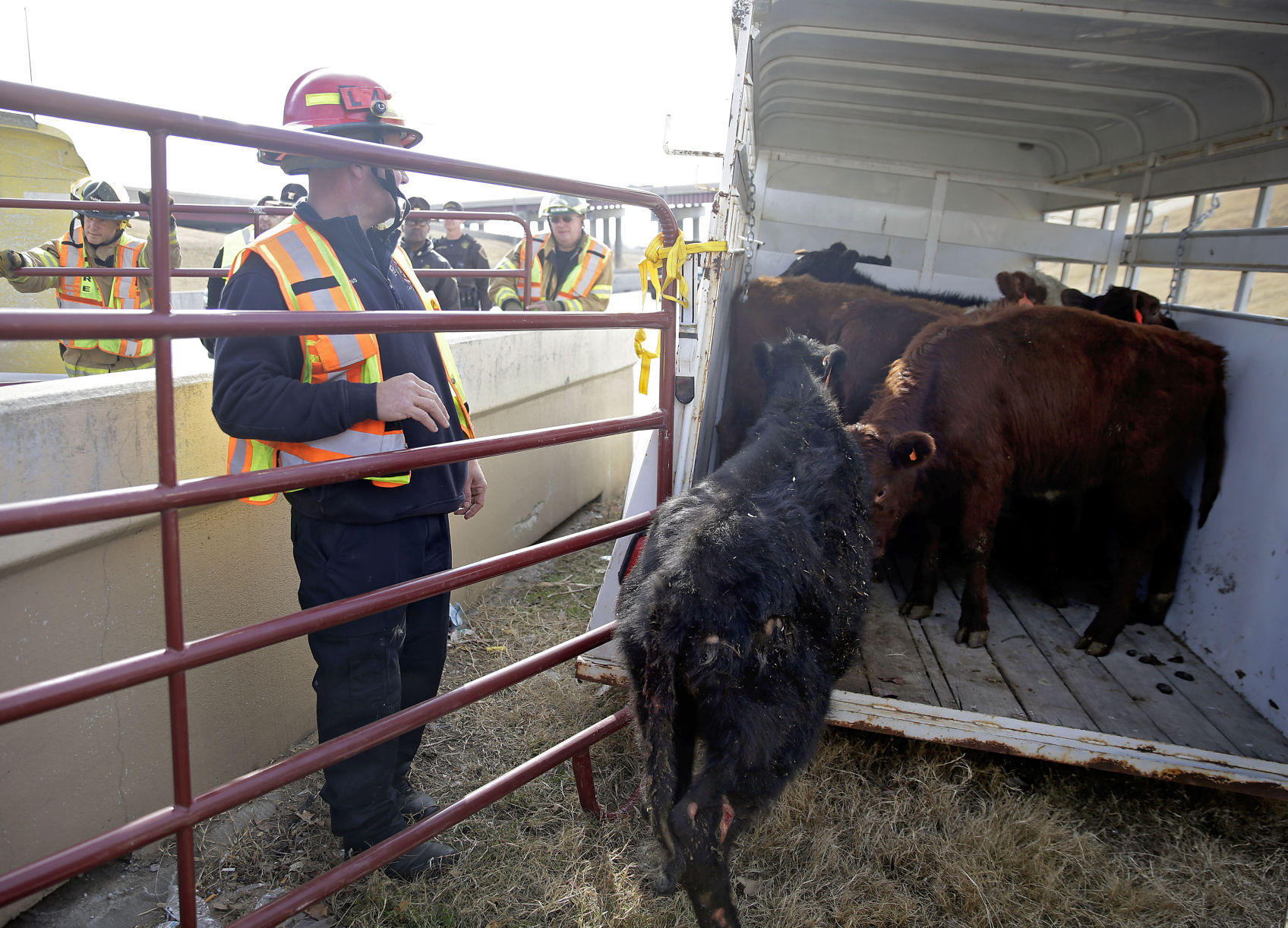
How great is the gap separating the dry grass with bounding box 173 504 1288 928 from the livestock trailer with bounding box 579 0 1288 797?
28cm

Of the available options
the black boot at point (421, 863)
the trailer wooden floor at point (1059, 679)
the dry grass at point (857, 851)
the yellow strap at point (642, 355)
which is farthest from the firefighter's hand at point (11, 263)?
the trailer wooden floor at point (1059, 679)

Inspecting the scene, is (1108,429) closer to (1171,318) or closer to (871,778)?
(1171,318)

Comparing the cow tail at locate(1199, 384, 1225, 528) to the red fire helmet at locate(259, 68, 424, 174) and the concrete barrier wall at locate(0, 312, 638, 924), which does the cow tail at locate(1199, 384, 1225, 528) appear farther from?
the concrete barrier wall at locate(0, 312, 638, 924)

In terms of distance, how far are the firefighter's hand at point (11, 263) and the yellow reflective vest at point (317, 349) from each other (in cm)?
317

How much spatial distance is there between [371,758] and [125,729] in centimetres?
82

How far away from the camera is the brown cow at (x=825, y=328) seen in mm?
4480

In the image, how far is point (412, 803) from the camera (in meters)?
2.58

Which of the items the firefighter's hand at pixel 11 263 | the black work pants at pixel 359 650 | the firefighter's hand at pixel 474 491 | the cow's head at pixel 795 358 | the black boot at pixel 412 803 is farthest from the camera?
the firefighter's hand at pixel 11 263

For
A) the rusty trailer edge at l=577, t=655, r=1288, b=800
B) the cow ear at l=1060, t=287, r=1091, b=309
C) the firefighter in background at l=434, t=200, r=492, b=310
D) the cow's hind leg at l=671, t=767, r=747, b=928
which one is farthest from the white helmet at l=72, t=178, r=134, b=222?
the cow ear at l=1060, t=287, r=1091, b=309

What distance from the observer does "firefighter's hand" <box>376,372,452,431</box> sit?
190 cm

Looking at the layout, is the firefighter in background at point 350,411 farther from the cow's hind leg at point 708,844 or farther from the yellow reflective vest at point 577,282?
the yellow reflective vest at point 577,282

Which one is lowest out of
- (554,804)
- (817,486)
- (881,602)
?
(554,804)

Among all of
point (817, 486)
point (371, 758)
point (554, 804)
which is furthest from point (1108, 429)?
point (371, 758)

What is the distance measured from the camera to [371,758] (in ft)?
7.31
